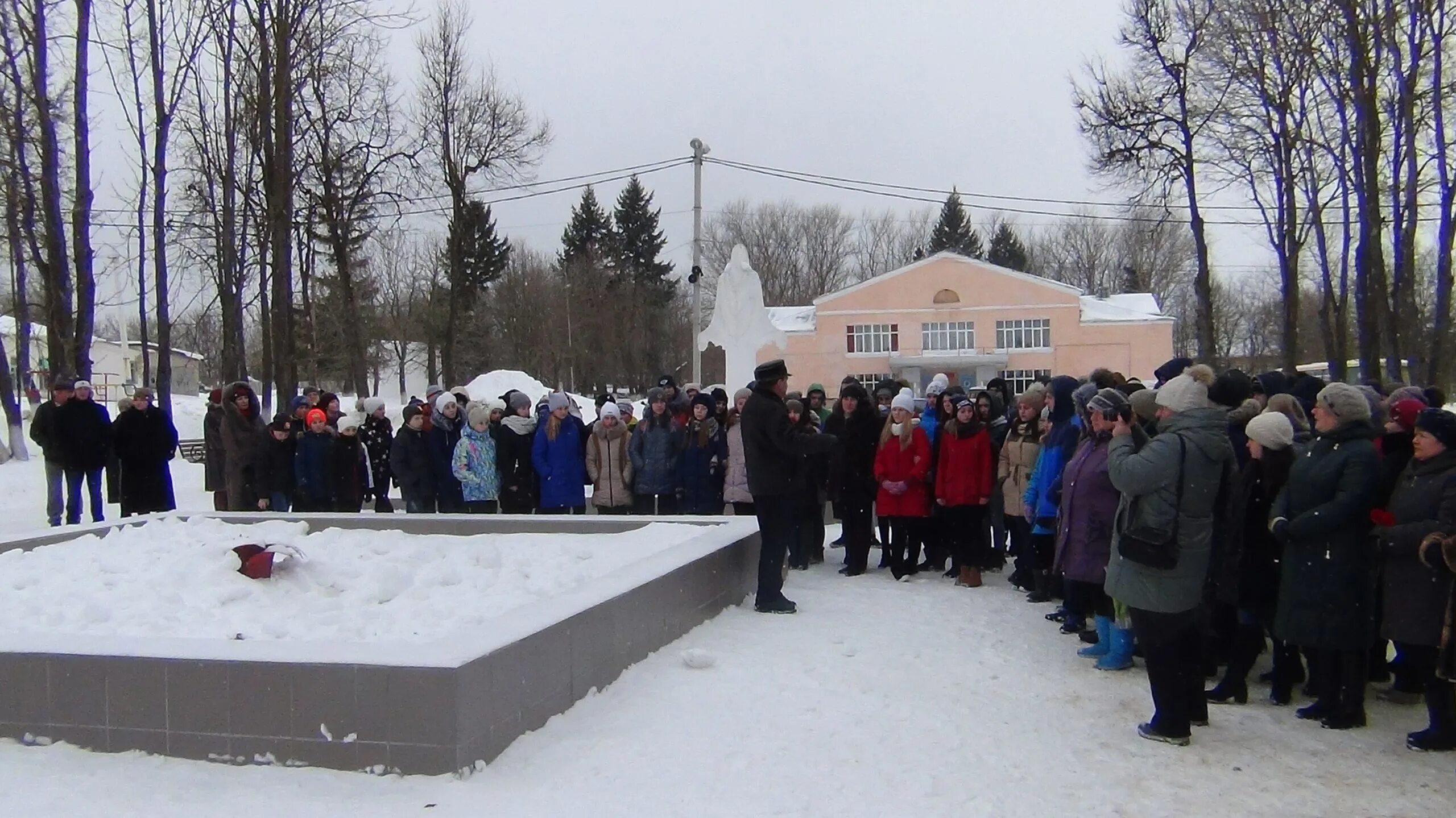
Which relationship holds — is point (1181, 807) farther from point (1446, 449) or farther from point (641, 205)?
point (641, 205)

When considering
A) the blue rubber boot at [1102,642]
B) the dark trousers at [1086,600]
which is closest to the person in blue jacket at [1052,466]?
the dark trousers at [1086,600]

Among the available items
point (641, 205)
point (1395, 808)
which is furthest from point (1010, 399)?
point (641, 205)

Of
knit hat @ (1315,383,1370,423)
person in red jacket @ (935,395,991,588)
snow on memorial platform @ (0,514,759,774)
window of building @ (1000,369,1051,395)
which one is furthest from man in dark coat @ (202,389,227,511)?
window of building @ (1000,369,1051,395)

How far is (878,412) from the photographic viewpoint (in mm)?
10445

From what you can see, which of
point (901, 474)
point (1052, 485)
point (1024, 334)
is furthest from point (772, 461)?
point (1024, 334)

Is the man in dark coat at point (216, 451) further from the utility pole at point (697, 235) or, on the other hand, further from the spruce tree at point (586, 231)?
the spruce tree at point (586, 231)

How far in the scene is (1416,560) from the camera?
512cm

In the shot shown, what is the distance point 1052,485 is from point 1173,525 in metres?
3.01

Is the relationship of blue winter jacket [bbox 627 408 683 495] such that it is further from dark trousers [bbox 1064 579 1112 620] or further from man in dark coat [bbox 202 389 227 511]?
man in dark coat [bbox 202 389 227 511]

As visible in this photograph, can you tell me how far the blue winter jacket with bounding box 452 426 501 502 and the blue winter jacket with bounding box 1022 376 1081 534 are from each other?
5.32m

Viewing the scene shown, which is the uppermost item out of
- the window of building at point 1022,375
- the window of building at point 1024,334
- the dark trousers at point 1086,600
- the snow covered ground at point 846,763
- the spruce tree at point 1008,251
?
the spruce tree at point 1008,251

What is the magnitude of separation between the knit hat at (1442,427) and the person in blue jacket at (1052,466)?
2.71 metres

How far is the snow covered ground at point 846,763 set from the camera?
4332 millimetres

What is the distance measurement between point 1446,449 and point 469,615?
16.8 feet
